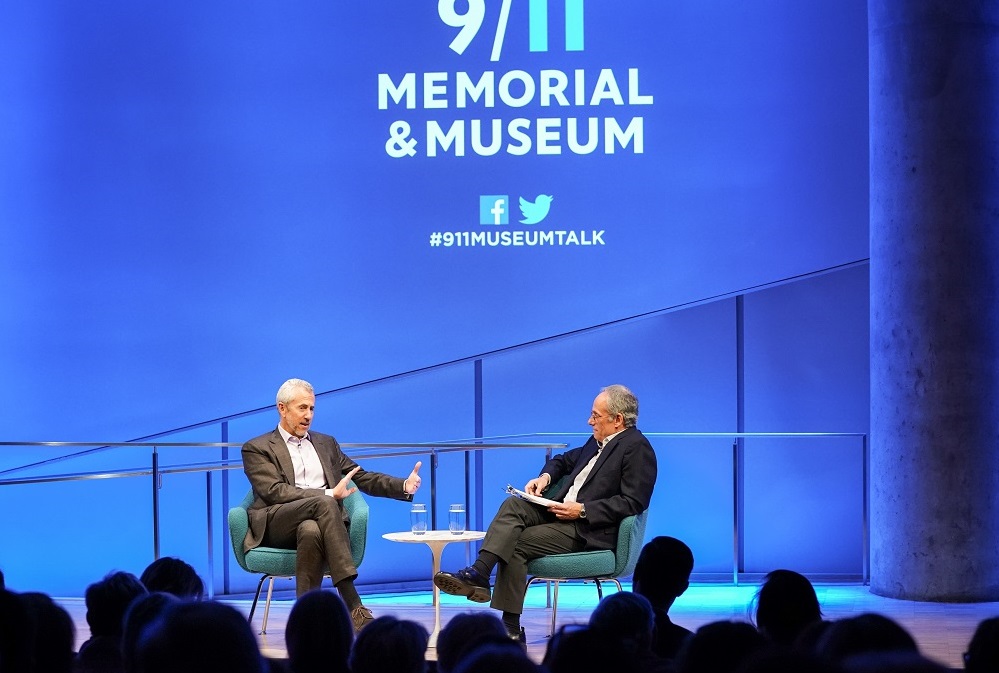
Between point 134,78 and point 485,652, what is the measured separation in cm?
652

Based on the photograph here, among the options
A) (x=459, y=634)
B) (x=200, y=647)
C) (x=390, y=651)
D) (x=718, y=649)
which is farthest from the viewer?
(x=459, y=634)

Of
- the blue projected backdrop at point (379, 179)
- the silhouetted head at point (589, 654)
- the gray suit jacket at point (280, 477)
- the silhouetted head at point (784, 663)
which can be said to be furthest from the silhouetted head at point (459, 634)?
the blue projected backdrop at point (379, 179)

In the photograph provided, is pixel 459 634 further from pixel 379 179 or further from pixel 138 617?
pixel 379 179

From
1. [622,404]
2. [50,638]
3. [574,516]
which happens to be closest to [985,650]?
[50,638]

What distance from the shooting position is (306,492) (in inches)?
222

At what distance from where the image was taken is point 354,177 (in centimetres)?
776

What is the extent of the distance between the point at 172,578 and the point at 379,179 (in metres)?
4.47

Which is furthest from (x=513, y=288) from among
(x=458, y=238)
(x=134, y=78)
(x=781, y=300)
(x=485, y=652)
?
(x=485, y=652)

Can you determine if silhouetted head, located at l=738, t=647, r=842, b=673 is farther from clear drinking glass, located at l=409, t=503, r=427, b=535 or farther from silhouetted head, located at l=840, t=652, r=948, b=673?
clear drinking glass, located at l=409, t=503, r=427, b=535

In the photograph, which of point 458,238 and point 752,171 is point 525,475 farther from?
point 752,171

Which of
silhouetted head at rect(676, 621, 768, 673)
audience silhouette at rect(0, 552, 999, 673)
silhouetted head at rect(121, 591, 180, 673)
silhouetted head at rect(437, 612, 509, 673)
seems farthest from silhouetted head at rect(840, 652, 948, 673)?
silhouetted head at rect(121, 591, 180, 673)

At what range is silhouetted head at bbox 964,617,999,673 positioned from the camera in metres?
2.26

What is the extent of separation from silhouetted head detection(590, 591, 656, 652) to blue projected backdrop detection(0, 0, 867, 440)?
182 inches

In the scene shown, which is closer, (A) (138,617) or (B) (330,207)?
(A) (138,617)
